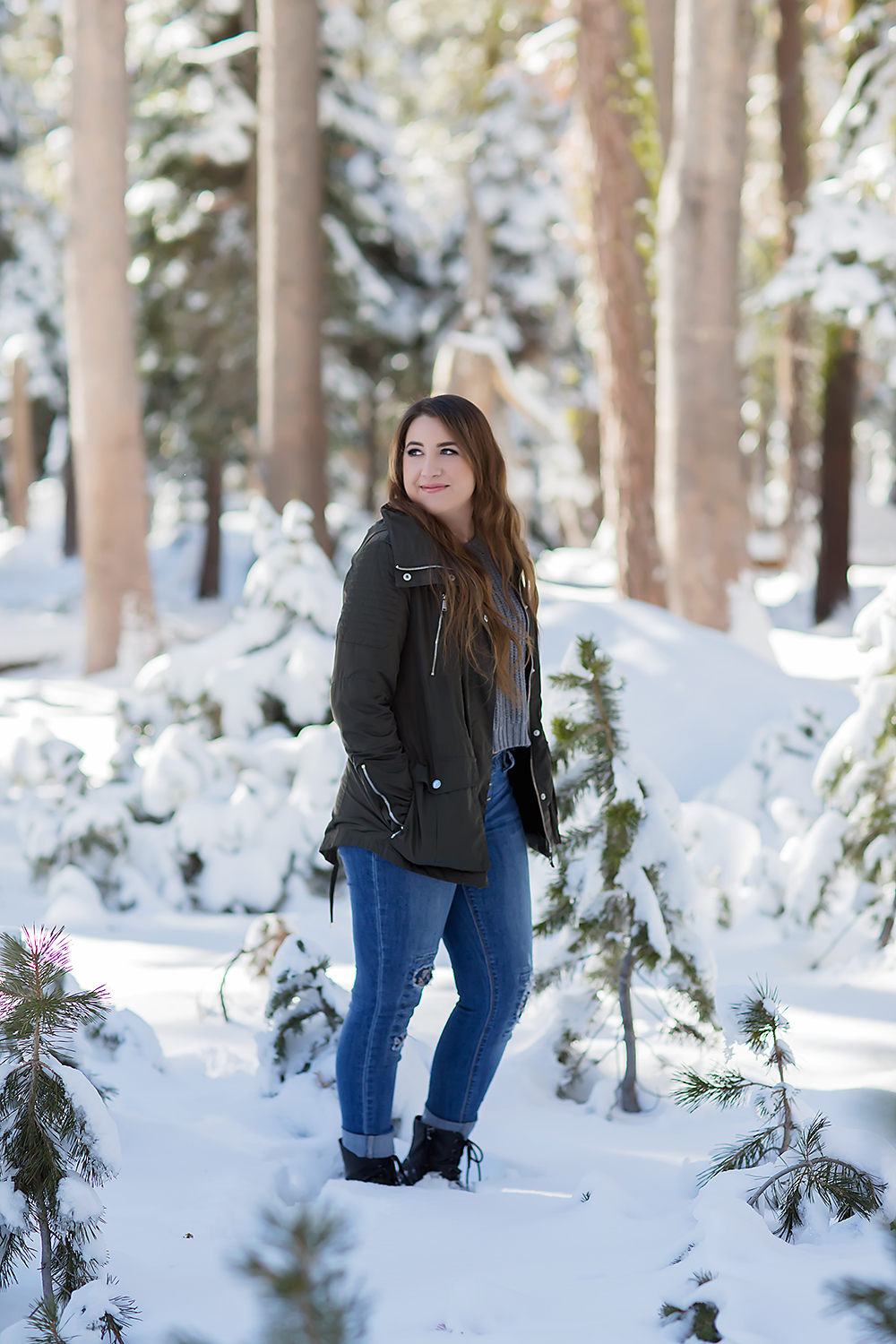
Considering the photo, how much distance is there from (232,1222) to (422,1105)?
26.8 inches

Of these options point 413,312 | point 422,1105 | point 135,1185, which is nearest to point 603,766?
point 422,1105

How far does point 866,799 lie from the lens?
3762 millimetres

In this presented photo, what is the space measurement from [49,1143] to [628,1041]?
67.0 inches

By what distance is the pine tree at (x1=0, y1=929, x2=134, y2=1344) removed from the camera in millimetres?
1824

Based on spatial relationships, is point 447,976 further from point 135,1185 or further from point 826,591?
point 826,591

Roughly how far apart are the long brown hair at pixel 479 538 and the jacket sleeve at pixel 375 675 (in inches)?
4.9

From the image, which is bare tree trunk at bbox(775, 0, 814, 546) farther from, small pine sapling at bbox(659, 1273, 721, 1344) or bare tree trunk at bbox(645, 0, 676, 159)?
small pine sapling at bbox(659, 1273, 721, 1344)

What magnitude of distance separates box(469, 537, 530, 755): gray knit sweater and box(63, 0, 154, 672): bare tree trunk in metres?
9.27

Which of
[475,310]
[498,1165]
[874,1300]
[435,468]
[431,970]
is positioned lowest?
[498,1165]

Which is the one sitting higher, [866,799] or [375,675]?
[375,675]

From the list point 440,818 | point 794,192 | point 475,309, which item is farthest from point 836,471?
point 440,818

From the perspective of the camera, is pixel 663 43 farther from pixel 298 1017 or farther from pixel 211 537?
pixel 211 537

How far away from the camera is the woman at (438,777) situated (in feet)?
7.85

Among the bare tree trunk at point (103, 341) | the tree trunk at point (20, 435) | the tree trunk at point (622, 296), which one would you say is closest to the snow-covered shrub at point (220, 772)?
the tree trunk at point (622, 296)
